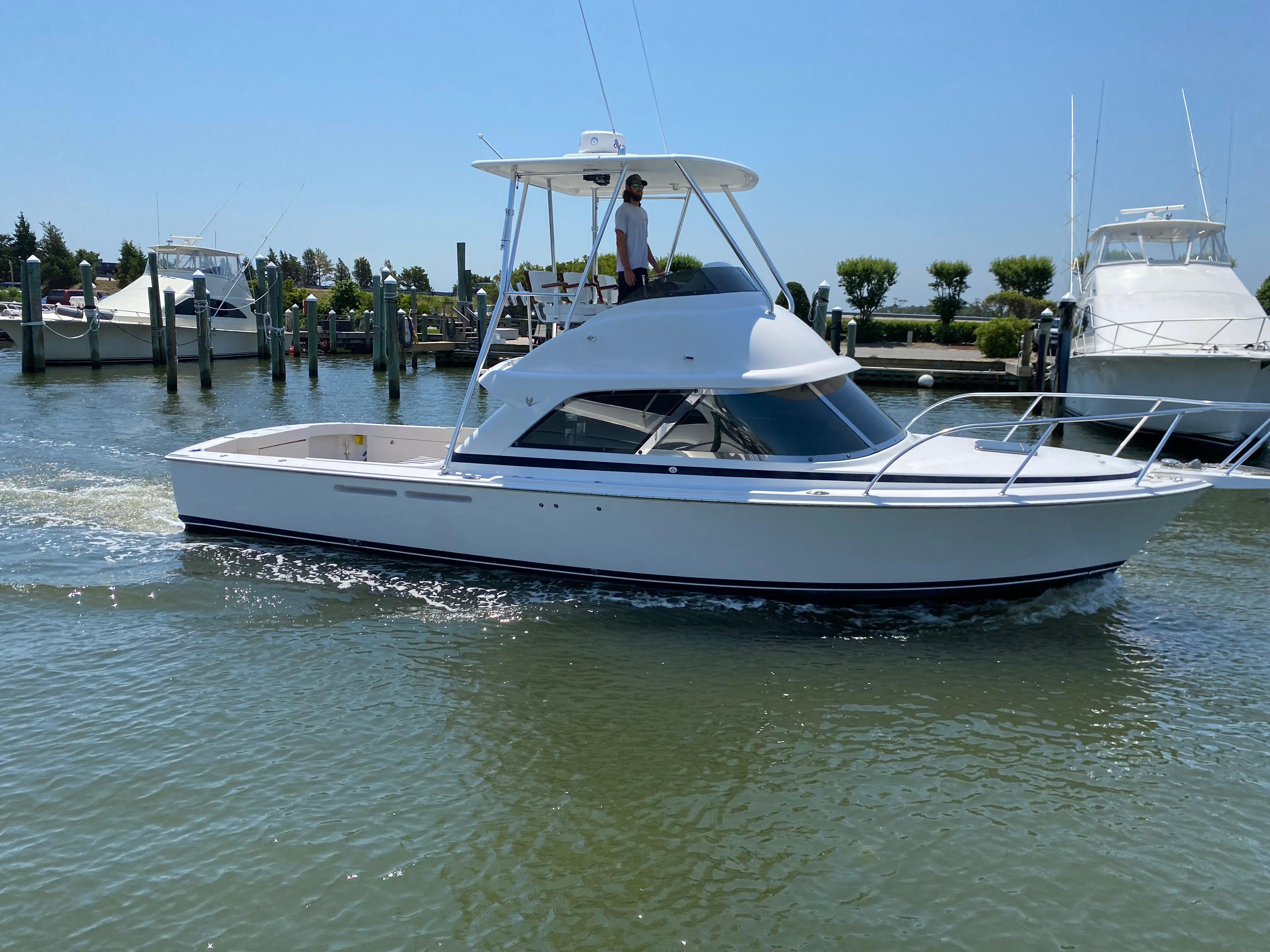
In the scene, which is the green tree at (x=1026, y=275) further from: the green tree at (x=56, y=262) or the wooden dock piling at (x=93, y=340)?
the green tree at (x=56, y=262)

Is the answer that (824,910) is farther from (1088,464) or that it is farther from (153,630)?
(153,630)

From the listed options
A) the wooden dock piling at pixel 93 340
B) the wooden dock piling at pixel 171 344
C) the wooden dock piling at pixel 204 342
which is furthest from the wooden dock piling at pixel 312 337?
the wooden dock piling at pixel 93 340

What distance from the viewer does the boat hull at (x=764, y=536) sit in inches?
274

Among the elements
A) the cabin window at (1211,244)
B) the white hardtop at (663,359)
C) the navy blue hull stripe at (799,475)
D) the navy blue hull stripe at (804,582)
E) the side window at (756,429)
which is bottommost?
the navy blue hull stripe at (804,582)

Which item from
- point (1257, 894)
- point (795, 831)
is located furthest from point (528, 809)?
point (1257, 894)

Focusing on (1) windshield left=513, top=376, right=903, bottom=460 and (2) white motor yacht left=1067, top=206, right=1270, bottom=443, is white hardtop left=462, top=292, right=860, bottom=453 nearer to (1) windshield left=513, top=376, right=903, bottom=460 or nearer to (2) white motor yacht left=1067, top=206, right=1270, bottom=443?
(1) windshield left=513, top=376, right=903, bottom=460

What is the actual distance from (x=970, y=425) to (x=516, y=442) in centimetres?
371

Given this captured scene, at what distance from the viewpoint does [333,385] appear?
26.1 meters

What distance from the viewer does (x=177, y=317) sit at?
A: 3366 cm

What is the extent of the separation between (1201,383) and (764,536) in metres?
12.8

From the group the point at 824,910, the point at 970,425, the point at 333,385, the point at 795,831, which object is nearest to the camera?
the point at 824,910

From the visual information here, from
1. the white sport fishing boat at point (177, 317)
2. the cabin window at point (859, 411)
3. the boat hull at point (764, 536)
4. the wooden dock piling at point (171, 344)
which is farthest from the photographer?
the white sport fishing boat at point (177, 317)

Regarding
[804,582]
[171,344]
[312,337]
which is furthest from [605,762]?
[312,337]

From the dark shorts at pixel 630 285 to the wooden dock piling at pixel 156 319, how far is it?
24.5 meters
